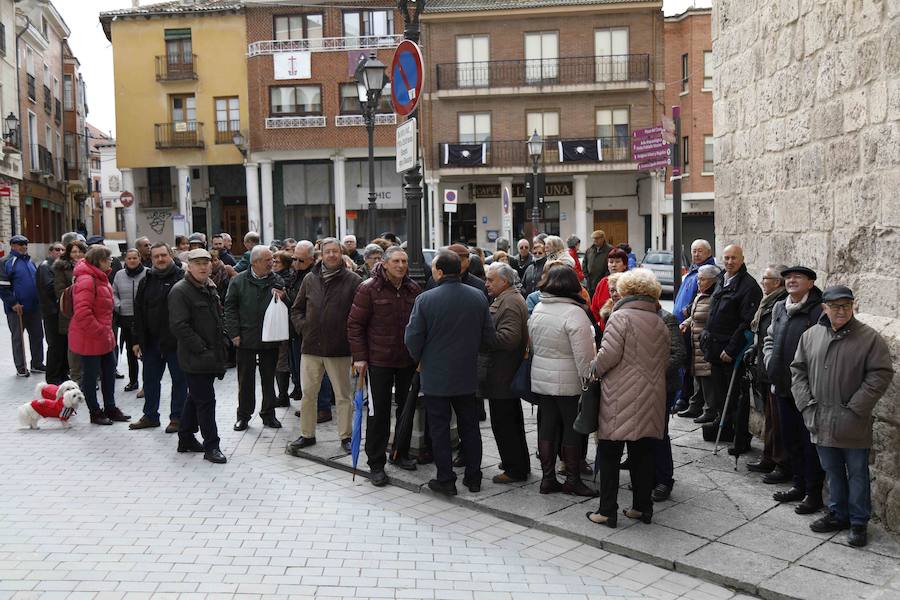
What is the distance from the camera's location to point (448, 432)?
245 inches

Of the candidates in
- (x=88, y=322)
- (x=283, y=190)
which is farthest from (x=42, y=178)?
(x=88, y=322)

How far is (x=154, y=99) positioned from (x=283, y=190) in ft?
22.8

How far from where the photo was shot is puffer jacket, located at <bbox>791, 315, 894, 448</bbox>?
4.96 m

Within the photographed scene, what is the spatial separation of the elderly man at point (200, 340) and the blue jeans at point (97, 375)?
1.73m

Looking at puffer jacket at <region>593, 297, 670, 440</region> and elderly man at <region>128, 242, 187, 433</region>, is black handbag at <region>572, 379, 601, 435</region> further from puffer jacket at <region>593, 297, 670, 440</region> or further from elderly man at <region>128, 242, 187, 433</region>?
elderly man at <region>128, 242, 187, 433</region>

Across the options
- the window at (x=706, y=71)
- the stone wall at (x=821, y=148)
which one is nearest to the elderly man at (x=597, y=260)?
the stone wall at (x=821, y=148)

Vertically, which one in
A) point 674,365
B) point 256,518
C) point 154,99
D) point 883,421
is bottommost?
point 256,518

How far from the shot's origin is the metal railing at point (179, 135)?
118ft

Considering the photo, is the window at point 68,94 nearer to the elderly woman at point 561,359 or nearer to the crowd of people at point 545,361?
the crowd of people at point 545,361

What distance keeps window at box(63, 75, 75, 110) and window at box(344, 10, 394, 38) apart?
22792mm

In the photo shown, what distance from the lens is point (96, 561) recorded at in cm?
493

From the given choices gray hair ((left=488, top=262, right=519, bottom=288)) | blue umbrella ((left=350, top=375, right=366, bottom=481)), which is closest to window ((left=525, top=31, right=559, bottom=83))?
gray hair ((left=488, top=262, right=519, bottom=288))

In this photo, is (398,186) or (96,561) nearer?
(96,561)

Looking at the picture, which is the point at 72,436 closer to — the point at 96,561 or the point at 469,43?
the point at 96,561
